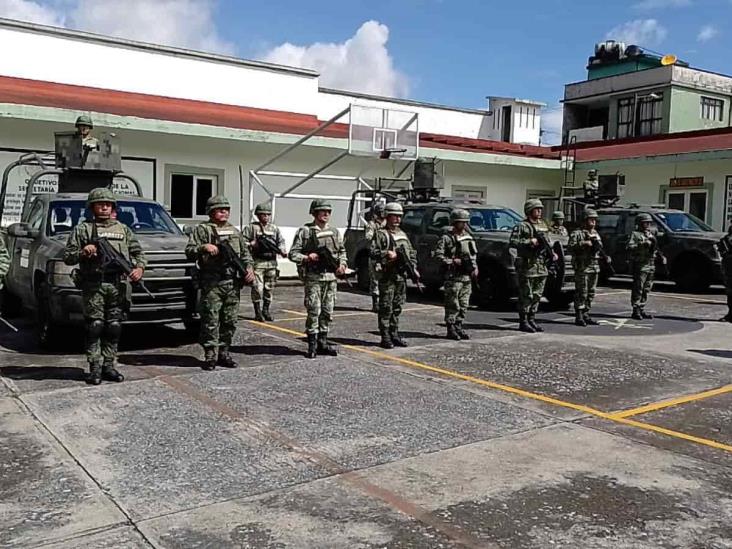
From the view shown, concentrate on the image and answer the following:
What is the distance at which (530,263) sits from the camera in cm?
997

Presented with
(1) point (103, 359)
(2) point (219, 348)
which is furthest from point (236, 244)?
(1) point (103, 359)

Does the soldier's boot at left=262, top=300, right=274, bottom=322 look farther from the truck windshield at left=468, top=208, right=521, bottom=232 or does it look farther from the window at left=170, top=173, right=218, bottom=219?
the window at left=170, top=173, right=218, bottom=219

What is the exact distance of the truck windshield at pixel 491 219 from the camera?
41.9 ft

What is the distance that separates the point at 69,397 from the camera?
20.6ft

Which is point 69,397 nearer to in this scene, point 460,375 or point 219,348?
point 219,348

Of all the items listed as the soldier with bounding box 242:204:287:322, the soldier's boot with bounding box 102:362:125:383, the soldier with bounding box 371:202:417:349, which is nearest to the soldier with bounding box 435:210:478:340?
the soldier with bounding box 371:202:417:349

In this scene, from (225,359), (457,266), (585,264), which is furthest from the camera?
(585,264)

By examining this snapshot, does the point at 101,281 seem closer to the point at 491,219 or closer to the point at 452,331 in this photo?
the point at 452,331

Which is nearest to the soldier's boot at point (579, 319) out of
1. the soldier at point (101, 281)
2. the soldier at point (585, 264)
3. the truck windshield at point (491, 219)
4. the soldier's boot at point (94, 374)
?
the soldier at point (585, 264)

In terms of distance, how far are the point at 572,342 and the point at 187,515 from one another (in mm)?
6469

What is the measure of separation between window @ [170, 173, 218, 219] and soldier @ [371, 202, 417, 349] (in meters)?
8.34

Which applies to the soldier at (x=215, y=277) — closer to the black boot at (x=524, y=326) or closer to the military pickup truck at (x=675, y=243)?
the black boot at (x=524, y=326)

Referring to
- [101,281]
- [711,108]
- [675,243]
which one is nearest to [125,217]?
[101,281]

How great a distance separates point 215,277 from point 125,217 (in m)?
2.25
